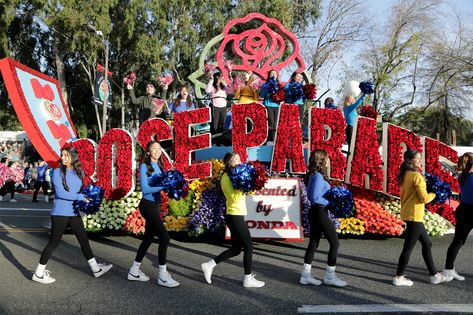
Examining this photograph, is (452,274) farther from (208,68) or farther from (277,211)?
(208,68)

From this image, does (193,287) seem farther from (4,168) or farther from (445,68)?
(445,68)

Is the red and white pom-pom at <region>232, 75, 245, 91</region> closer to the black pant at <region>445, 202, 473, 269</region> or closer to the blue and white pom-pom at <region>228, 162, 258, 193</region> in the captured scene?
the blue and white pom-pom at <region>228, 162, 258, 193</region>

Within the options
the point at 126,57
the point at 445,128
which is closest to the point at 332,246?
the point at 126,57

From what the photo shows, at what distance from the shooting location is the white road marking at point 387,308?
13.9 ft

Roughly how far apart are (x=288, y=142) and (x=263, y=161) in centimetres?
67

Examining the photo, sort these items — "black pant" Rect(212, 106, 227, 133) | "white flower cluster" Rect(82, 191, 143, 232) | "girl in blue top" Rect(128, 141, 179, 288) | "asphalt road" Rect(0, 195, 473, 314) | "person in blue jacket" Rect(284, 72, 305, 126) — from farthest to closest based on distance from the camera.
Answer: "black pant" Rect(212, 106, 227, 133), "person in blue jacket" Rect(284, 72, 305, 126), "white flower cluster" Rect(82, 191, 143, 232), "girl in blue top" Rect(128, 141, 179, 288), "asphalt road" Rect(0, 195, 473, 314)

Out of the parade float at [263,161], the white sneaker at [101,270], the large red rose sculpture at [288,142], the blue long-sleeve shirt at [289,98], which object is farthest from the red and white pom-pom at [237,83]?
the white sneaker at [101,270]

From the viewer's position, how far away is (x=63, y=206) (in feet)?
17.4

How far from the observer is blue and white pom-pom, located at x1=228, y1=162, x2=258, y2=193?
4.90 m

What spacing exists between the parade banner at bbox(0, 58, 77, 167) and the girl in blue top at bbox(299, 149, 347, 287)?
5354 millimetres

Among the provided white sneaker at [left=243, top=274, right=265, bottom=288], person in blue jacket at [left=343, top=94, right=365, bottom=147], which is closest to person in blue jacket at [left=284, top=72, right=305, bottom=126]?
person in blue jacket at [left=343, top=94, right=365, bottom=147]

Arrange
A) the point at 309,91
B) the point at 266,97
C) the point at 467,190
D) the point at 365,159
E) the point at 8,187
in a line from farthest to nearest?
the point at 8,187
the point at 266,97
the point at 309,91
the point at 365,159
the point at 467,190

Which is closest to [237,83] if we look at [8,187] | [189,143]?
[189,143]

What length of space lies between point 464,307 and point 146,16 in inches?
929
